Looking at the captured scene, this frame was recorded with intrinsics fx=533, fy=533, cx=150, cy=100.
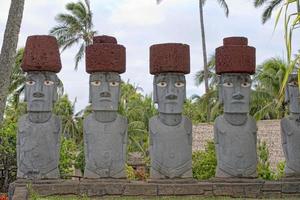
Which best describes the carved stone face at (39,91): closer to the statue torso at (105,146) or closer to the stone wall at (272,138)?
the statue torso at (105,146)

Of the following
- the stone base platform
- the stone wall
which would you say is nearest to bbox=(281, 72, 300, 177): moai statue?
the stone base platform

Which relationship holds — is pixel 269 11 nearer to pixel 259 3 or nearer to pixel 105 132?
pixel 259 3

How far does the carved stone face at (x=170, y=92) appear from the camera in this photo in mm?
8977

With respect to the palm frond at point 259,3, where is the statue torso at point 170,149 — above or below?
below

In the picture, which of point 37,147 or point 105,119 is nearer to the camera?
point 37,147

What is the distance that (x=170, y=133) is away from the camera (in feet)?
29.1

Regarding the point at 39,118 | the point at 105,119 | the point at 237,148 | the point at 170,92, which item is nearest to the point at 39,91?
the point at 39,118

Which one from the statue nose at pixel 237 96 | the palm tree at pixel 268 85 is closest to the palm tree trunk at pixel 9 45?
the statue nose at pixel 237 96

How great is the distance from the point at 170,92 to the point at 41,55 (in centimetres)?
225

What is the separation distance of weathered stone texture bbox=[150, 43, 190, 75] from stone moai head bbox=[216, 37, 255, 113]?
2.08 feet

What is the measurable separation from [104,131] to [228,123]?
2.11 metres

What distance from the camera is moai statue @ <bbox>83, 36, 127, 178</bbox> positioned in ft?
28.7

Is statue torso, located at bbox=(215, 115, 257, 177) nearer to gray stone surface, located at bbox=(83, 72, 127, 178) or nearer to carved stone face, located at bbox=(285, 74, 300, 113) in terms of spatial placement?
carved stone face, located at bbox=(285, 74, 300, 113)

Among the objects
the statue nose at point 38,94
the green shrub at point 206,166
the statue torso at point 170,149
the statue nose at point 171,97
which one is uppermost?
the statue nose at point 38,94
